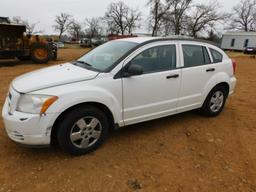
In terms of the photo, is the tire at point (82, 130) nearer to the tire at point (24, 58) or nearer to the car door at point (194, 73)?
the car door at point (194, 73)

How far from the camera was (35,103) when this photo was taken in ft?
8.25

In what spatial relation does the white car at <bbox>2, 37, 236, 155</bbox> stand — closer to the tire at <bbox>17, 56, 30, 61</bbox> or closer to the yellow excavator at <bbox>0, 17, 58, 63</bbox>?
the yellow excavator at <bbox>0, 17, 58, 63</bbox>

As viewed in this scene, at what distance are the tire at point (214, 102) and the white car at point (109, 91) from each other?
0.03 m

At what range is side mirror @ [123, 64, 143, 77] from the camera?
297 centimetres

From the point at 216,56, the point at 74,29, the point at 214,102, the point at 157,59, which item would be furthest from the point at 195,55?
the point at 74,29

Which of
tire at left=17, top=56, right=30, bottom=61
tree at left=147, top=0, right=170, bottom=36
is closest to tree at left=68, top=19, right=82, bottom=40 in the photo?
tree at left=147, top=0, right=170, bottom=36

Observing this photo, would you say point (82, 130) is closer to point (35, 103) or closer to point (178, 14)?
point (35, 103)

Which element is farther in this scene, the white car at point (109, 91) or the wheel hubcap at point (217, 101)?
the wheel hubcap at point (217, 101)

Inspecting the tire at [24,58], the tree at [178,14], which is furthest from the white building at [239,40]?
the tire at [24,58]

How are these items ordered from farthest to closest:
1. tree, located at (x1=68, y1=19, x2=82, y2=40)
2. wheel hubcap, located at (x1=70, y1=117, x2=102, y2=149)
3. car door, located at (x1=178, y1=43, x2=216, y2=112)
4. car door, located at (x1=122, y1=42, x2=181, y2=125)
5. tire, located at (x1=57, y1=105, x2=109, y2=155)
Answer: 1. tree, located at (x1=68, y1=19, x2=82, y2=40)
2. car door, located at (x1=178, y1=43, x2=216, y2=112)
3. car door, located at (x1=122, y1=42, x2=181, y2=125)
4. wheel hubcap, located at (x1=70, y1=117, x2=102, y2=149)
5. tire, located at (x1=57, y1=105, x2=109, y2=155)

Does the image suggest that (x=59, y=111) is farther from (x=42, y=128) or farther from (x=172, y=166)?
(x=172, y=166)

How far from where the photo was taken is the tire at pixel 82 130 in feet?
8.88

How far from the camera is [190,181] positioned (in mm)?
2539

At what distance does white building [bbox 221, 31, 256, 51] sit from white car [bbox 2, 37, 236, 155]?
129ft
